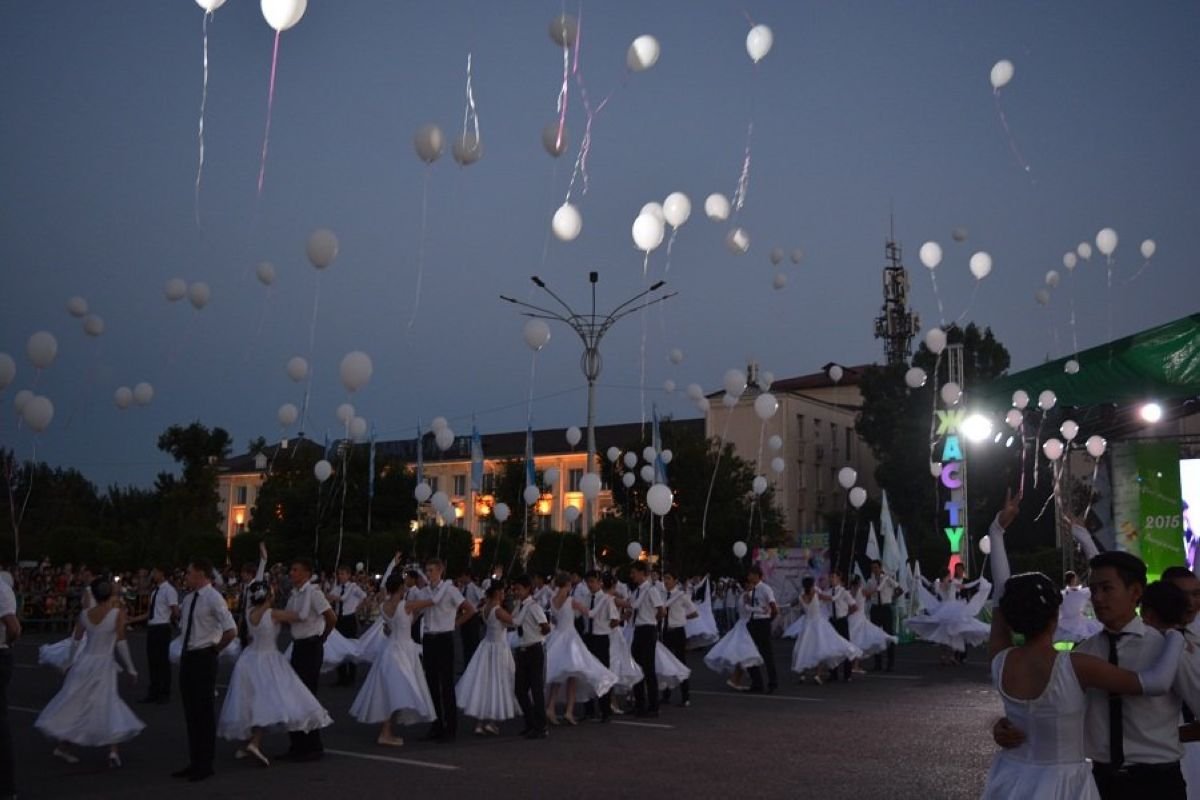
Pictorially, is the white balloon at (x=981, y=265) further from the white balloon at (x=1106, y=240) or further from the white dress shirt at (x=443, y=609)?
the white dress shirt at (x=443, y=609)

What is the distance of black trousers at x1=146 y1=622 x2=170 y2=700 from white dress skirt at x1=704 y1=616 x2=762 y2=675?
8261mm

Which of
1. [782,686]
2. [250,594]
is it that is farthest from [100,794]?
[782,686]

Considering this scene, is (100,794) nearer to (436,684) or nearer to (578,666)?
(436,684)

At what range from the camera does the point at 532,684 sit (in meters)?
13.2

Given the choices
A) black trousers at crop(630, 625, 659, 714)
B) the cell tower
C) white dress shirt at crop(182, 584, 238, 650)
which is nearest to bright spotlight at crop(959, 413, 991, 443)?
black trousers at crop(630, 625, 659, 714)

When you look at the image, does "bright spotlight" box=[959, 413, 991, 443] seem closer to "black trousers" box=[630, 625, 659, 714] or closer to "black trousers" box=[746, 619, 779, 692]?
"black trousers" box=[746, 619, 779, 692]

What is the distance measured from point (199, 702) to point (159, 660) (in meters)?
7.25

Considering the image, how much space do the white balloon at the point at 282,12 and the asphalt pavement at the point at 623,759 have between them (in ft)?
23.4

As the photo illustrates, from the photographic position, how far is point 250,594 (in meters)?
11.4

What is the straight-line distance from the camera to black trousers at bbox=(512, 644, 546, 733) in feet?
42.8

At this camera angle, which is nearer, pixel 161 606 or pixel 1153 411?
pixel 161 606

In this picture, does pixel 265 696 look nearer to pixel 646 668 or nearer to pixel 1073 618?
pixel 646 668

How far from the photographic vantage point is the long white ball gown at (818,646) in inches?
746

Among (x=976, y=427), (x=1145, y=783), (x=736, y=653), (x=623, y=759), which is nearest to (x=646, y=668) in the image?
(x=736, y=653)
